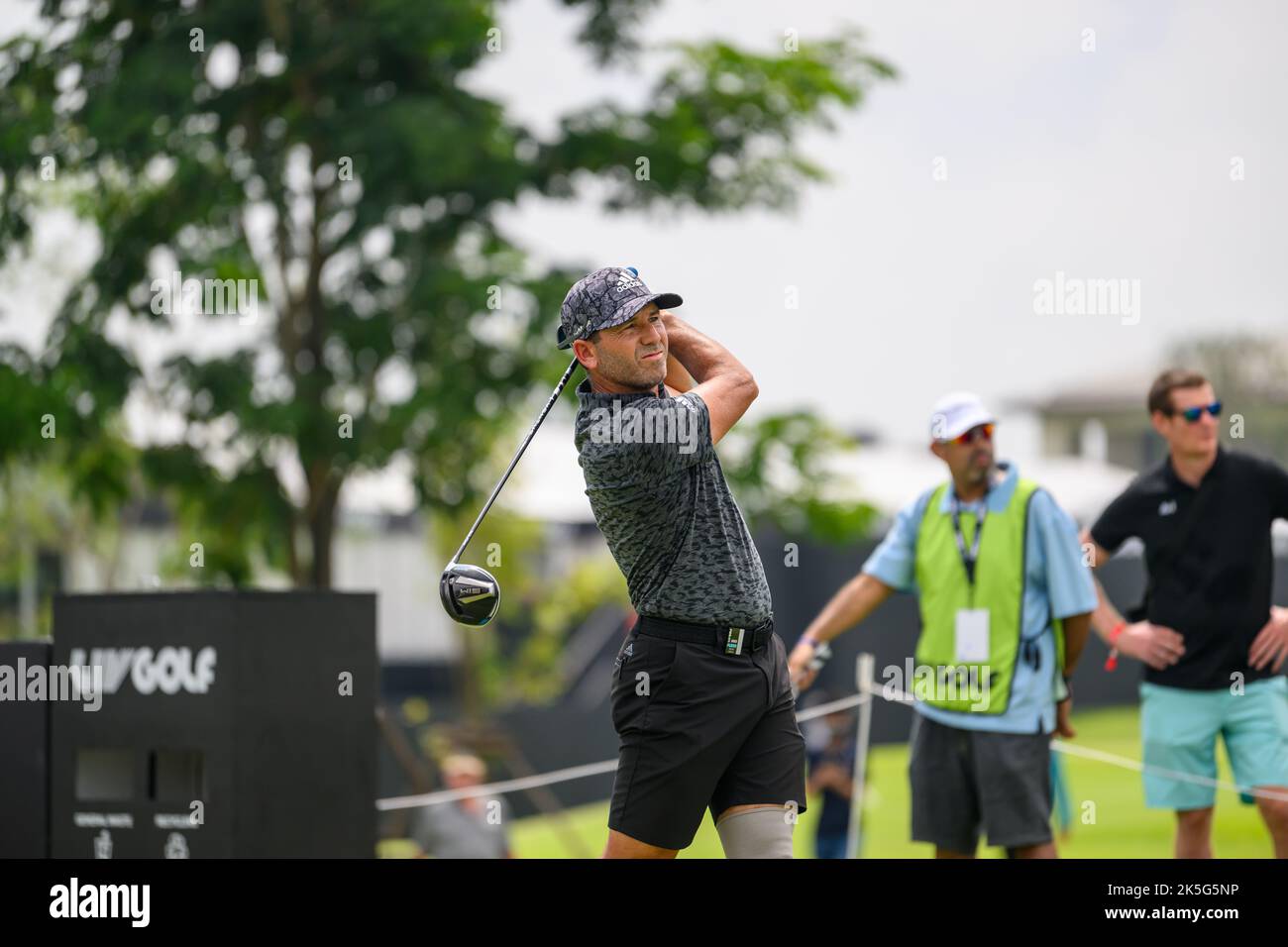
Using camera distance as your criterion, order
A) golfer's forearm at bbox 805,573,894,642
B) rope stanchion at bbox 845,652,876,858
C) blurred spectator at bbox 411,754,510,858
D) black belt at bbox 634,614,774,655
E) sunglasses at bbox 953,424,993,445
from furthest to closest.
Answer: blurred spectator at bbox 411,754,510,858 < rope stanchion at bbox 845,652,876,858 < golfer's forearm at bbox 805,573,894,642 < sunglasses at bbox 953,424,993,445 < black belt at bbox 634,614,774,655

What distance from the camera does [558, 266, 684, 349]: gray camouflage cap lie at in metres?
4.54

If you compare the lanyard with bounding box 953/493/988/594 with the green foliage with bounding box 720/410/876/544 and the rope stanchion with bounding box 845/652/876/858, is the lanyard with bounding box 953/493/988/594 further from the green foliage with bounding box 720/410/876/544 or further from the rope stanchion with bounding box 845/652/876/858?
the green foliage with bounding box 720/410/876/544

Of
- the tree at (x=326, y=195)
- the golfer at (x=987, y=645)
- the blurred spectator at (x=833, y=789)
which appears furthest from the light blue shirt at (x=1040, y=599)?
the tree at (x=326, y=195)

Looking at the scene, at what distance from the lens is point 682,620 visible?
4.71m

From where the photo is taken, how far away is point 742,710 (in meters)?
4.69

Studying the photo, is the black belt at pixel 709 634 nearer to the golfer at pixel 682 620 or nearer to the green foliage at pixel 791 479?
the golfer at pixel 682 620

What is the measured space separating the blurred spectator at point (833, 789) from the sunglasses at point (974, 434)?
6106 mm

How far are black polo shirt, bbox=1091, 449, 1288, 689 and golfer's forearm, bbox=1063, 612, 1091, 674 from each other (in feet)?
1.62

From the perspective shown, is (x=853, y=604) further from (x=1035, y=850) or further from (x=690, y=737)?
(x=690, y=737)

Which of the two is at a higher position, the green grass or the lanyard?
the lanyard

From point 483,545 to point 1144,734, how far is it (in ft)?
67.1

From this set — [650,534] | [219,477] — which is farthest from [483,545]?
[650,534]

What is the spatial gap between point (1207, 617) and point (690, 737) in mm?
2802

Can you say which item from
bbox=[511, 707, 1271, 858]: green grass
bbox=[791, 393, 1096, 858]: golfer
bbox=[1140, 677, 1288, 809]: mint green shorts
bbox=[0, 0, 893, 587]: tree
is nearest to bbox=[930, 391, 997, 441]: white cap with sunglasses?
bbox=[791, 393, 1096, 858]: golfer
